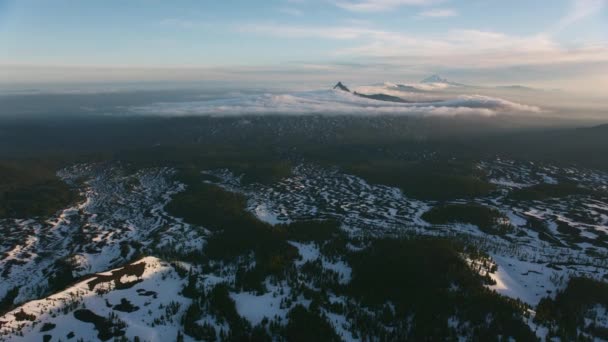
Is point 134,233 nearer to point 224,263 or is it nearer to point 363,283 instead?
point 224,263

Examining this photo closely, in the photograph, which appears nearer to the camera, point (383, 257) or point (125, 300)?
point (125, 300)

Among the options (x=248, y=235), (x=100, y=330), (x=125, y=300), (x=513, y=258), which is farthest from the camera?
(x=248, y=235)

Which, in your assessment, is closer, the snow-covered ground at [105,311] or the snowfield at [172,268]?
the snow-covered ground at [105,311]

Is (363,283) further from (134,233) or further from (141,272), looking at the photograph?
(134,233)

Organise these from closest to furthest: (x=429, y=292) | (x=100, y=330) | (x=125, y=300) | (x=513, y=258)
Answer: (x=100, y=330) < (x=125, y=300) < (x=429, y=292) < (x=513, y=258)

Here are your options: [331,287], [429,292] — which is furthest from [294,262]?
[429,292]

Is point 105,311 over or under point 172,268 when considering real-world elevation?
over

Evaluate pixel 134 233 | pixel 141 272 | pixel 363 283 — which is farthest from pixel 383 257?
pixel 134 233

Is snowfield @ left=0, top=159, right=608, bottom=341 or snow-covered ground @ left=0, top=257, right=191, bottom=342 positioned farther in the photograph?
snowfield @ left=0, top=159, right=608, bottom=341

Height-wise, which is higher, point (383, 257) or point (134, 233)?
point (383, 257)

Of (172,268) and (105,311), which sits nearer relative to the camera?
(105,311)
